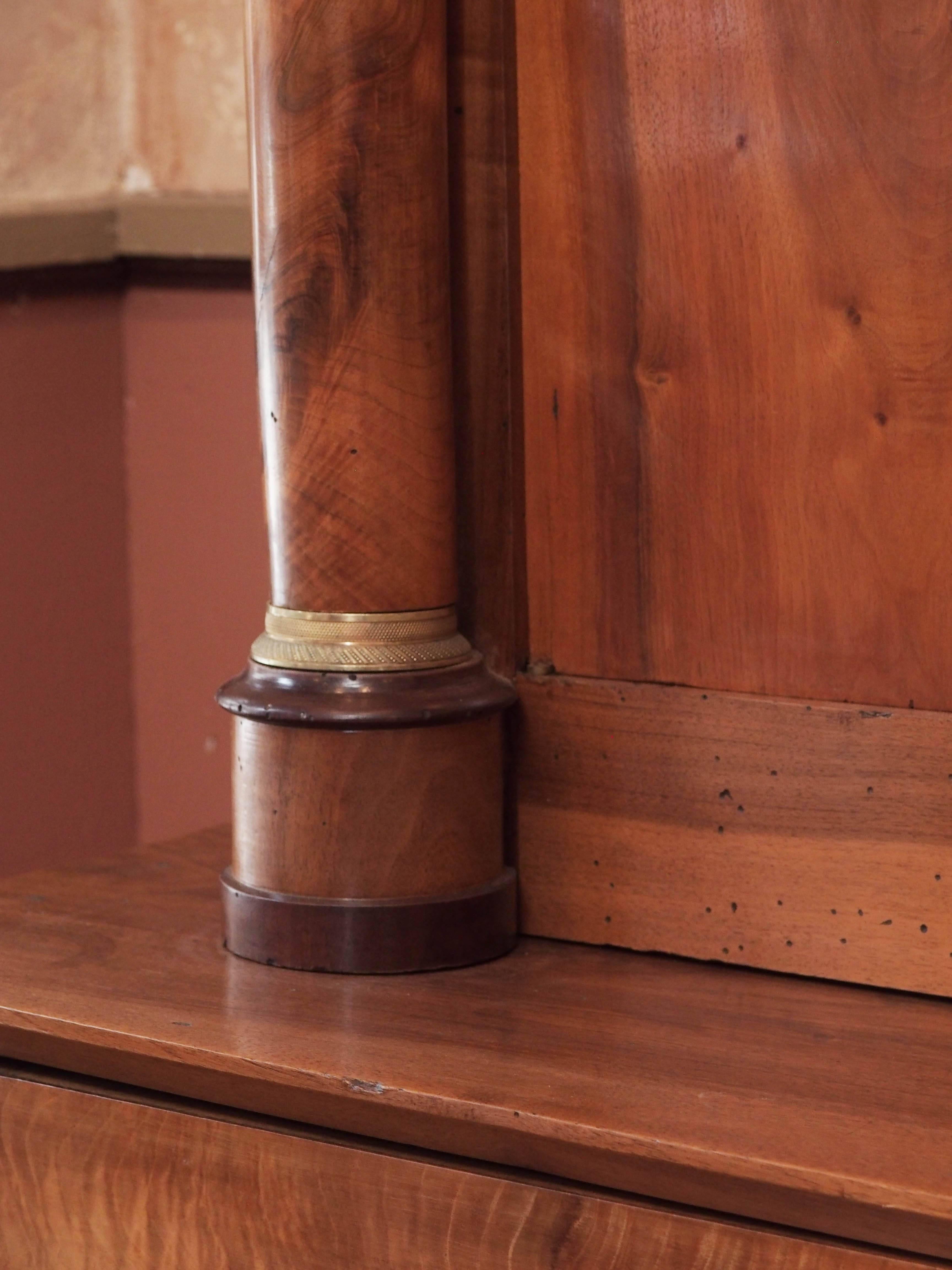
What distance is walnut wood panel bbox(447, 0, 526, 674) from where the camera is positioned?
3.21ft

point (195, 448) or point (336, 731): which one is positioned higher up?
point (195, 448)

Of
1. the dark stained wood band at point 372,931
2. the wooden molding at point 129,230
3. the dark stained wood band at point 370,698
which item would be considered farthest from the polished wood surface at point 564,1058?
the wooden molding at point 129,230

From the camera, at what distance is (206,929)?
1.05 metres

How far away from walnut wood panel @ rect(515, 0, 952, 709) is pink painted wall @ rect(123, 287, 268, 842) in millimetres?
891

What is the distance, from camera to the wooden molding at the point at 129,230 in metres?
1.78

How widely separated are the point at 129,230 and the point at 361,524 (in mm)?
1028

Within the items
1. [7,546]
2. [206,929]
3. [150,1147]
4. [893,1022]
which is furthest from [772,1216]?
[7,546]

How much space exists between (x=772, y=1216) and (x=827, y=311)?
1.46 feet

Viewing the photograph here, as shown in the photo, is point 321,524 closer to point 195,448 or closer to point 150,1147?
point 150,1147

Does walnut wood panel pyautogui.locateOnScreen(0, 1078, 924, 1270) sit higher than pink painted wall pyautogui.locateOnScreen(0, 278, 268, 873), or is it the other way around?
pink painted wall pyautogui.locateOnScreen(0, 278, 268, 873)

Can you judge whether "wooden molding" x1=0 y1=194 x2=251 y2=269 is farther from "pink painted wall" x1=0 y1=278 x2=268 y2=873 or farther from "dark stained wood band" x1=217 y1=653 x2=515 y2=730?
"dark stained wood band" x1=217 y1=653 x2=515 y2=730

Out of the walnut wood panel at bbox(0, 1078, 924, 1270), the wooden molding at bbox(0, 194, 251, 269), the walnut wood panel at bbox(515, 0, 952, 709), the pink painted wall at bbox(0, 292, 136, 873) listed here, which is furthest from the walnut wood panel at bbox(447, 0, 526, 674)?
the pink painted wall at bbox(0, 292, 136, 873)

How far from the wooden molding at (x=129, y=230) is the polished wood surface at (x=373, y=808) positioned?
0.94 m

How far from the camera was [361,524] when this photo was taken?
960 millimetres
